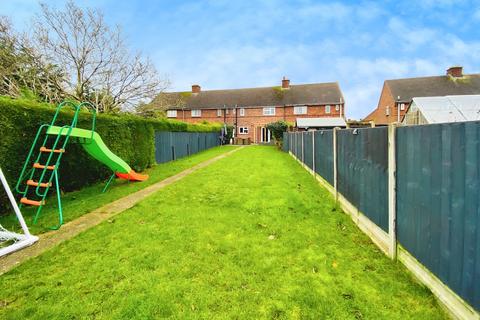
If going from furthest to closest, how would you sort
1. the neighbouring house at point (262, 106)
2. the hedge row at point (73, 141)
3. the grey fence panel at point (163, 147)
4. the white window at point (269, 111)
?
the white window at point (269, 111)
the neighbouring house at point (262, 106)
the grey fence panel at point (163, 147)
the hedge row at point (73, 141)

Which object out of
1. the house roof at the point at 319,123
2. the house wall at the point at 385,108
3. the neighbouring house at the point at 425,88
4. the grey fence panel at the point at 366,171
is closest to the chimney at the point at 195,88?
the house roof at the point at 319,123

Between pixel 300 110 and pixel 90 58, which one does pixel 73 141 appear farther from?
pixel 300 110

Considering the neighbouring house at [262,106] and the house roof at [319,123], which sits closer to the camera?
the house roof at [319,123]

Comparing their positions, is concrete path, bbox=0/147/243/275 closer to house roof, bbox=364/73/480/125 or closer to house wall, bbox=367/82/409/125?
house wall, bbox=367/82/409/125

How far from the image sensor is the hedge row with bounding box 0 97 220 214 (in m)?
5.49

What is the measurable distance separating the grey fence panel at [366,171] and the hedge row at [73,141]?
6675 millimetres

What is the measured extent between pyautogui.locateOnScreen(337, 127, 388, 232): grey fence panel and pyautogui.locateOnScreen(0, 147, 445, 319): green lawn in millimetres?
500

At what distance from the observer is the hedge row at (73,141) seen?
5492 mm

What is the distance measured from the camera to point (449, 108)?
11289mm

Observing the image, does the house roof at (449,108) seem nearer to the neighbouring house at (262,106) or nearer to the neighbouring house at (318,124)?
the neighbouring house at (318,124)

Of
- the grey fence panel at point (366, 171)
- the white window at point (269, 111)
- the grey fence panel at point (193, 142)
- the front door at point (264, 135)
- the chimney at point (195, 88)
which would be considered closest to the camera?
the grey fence panel at point (366, 171)

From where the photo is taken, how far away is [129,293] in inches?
104

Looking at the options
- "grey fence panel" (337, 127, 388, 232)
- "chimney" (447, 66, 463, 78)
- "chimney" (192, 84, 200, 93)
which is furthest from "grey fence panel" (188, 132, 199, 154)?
"chimney" (447, 66, 463, 78)

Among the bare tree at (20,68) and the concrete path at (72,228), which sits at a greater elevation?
the bare tree at (20,68)
